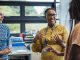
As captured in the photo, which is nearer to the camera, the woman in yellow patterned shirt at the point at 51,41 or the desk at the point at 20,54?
the woman in yellow patterned shirt at the point at 51,41

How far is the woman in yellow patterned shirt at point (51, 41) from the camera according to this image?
233 cm

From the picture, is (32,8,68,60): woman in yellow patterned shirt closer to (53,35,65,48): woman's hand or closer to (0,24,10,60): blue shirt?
(53,35,65,48): woman's hand

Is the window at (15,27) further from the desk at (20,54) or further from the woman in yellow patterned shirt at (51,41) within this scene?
the woman in yellow patterned shirt at (51,41)

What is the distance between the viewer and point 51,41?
92.9 inches

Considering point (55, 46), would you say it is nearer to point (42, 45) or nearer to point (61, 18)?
point (42, 45)

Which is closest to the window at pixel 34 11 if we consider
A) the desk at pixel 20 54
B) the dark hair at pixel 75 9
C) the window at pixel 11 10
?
the window at pixel 11 10

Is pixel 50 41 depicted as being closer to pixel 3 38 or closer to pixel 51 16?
pixel 51 16

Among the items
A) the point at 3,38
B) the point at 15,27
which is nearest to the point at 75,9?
the point at 3,38

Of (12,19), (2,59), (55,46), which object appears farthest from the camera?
(12,19)

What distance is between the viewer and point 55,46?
235cm

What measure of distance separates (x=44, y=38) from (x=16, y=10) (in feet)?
8.91

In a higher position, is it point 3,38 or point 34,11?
point 34,11

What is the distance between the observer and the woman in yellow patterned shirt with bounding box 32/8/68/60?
2330mm

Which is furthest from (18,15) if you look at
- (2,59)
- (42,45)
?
(42,45)
